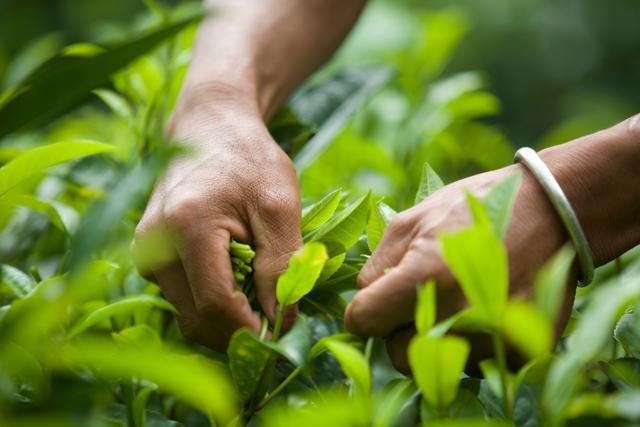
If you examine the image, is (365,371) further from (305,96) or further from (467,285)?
(305,96)

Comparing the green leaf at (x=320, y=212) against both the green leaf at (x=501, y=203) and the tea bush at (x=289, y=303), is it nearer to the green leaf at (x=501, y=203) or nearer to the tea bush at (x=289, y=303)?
the tea bush at (x=289, y=303)

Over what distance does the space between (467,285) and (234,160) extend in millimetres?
431

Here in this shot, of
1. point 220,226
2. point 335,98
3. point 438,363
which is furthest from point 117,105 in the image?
point 438,363

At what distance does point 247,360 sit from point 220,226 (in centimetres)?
18

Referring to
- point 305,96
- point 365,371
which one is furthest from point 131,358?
point 305,96

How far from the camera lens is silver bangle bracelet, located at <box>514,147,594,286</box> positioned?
808 mm

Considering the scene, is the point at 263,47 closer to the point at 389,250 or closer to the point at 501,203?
the point at 389,250

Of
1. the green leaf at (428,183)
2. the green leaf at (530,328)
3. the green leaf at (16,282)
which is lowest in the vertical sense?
the green leaf at (16,282)

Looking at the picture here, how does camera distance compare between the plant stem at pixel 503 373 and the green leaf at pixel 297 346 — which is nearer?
the plant stem at pixel 503 373

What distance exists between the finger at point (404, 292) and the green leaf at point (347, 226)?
0.10 metres

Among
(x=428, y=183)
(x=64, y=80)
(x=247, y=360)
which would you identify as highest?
(x=64, y=80)

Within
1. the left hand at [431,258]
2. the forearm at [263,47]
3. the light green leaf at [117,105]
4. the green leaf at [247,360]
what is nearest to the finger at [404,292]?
the left hand at [431,258]

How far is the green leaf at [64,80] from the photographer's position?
630 millimetres

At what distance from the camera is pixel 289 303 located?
2.71 feet
